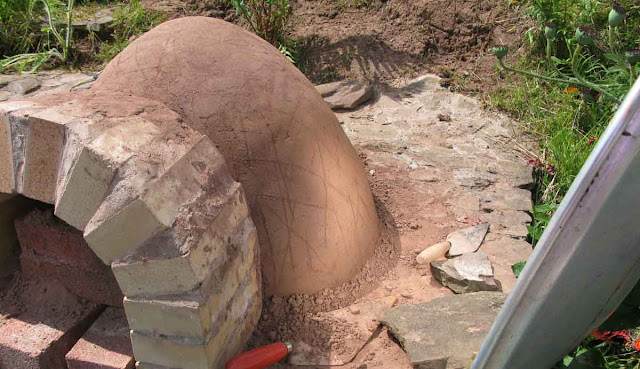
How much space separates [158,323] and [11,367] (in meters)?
0.78

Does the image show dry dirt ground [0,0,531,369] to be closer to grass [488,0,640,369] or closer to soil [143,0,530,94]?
soil [143,0,530,94]

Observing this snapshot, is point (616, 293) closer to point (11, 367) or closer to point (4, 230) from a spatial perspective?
point (11, 367)

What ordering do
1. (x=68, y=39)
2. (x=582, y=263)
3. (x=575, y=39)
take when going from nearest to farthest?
(x=582, y=263), (x=575, y=39), (x=68, y=39)

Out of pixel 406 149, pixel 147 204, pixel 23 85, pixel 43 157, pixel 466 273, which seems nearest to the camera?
pixel 147 204

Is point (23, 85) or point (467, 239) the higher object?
point (467, 239)

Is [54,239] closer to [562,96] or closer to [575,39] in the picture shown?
[562,96]

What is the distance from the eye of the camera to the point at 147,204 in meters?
1.86

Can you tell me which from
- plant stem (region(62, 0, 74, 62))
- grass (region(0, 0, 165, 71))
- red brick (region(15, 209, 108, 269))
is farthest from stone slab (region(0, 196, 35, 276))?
plant stem (region(62, 0, 74, 62))

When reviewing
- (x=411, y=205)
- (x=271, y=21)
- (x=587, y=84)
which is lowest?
(x=411, y=205)

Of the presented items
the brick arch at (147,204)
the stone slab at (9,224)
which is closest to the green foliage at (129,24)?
the stone slab at (9,224)

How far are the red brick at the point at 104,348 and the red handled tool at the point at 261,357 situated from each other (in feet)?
1.28

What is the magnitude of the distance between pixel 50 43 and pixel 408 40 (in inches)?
131

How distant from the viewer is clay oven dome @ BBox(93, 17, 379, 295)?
2.44m

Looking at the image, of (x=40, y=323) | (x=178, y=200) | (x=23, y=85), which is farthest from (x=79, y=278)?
(x=23, y=85)
